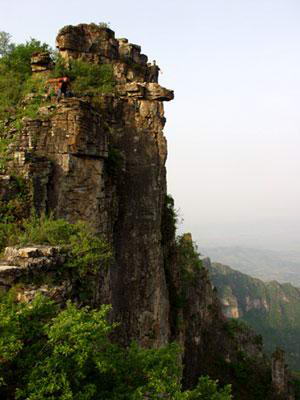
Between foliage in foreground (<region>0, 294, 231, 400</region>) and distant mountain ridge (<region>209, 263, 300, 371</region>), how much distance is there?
145 m

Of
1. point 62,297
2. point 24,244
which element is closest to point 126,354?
point 62,297

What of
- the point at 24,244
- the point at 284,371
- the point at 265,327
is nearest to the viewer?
the point at 24,244

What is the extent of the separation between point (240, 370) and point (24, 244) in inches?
1255

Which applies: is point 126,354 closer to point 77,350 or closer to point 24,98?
point 77,350

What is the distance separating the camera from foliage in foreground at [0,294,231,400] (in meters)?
5.45

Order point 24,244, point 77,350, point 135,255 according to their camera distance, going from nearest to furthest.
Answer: point 77,350 → point 24,244 → point 135,255

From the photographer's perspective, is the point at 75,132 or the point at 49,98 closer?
the point at 75,132

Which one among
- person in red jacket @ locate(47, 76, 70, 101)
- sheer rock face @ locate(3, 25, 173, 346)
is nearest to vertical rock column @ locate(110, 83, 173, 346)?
sheer rock face @ locate(3, 25, 173, 346)

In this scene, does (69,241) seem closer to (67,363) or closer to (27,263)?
(27,263)

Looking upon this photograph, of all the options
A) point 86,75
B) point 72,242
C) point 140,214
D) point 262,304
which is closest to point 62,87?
point 86,75

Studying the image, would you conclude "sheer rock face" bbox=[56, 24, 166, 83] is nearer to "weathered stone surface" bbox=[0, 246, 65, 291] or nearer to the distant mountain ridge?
"weathered stone surface" bbox=[0, 246, 65, 291]

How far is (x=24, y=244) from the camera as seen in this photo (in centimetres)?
911

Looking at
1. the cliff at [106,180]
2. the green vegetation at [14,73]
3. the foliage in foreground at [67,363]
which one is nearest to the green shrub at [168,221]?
the cliff at [106,180]

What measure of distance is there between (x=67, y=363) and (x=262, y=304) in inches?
7231
